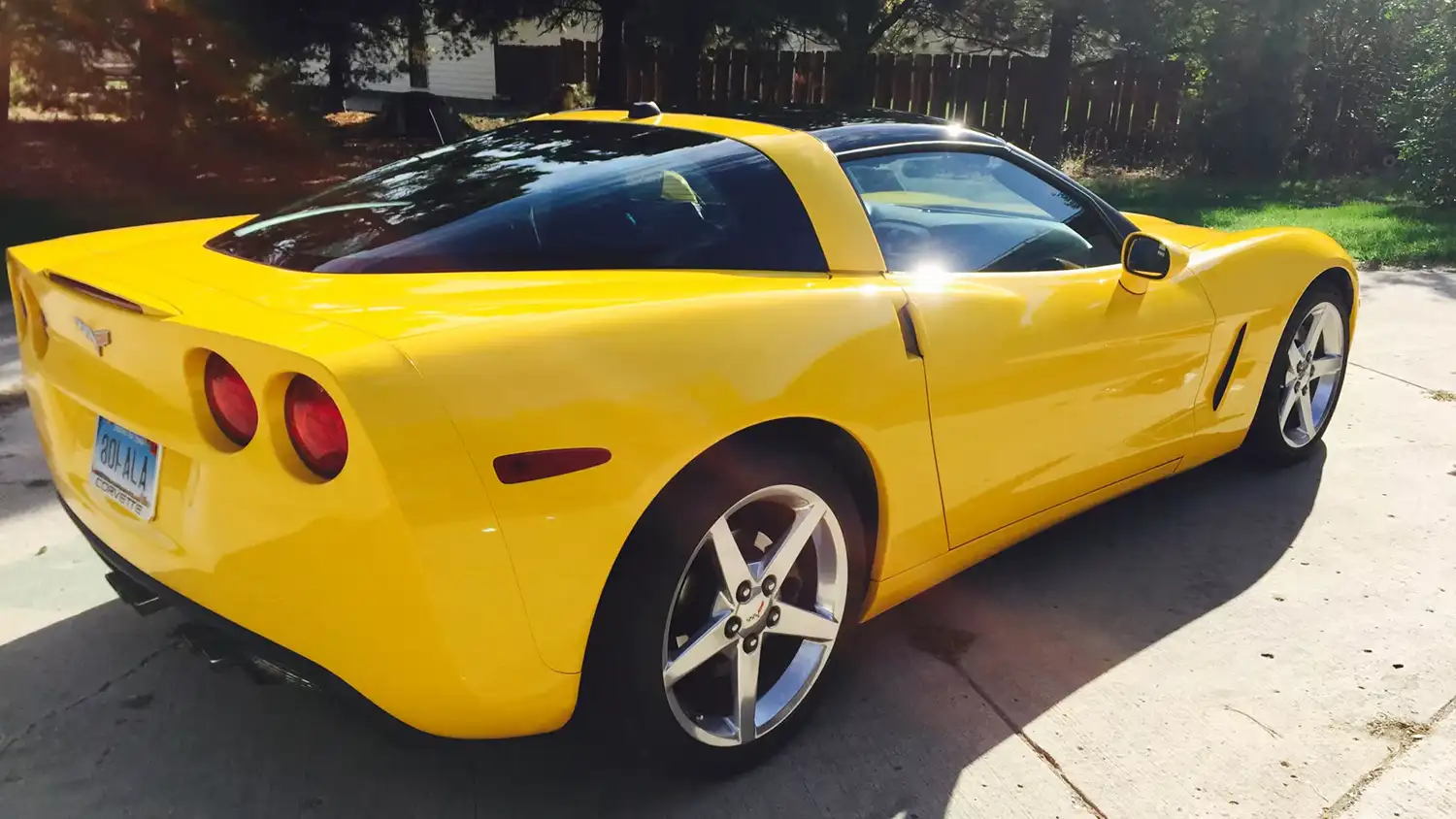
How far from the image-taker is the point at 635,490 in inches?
74.5

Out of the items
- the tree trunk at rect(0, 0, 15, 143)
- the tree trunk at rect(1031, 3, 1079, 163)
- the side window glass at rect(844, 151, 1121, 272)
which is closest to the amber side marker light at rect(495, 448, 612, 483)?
the side window glass at rect(844, 151, 1121, 272)

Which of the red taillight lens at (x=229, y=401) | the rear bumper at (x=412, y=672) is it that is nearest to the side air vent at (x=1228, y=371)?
the rear bumper at (x=412, y=672)

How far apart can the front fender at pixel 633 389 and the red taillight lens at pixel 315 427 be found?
6.6 inches

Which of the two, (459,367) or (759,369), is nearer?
(459,367)

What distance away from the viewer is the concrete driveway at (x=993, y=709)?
7.45 ft

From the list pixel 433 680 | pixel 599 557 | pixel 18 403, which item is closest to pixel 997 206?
pixel 599 557

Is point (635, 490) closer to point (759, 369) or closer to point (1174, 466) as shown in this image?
point (759, 369)

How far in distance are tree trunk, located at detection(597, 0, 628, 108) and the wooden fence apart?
79.2 inches

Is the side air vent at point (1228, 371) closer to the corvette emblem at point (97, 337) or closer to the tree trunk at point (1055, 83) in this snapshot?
the corvette emblem at point (97, 337)

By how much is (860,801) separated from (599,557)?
0.84m

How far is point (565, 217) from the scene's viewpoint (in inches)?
93.2

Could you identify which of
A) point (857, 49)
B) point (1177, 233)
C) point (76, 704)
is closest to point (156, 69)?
point (857, 49)

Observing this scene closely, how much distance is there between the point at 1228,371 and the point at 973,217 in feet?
3.44

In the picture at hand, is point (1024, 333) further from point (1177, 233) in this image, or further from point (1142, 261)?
point (1177, 233)
